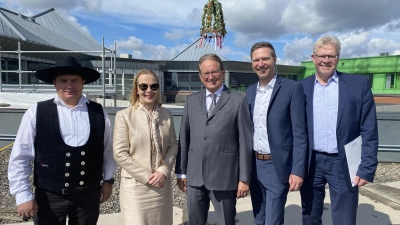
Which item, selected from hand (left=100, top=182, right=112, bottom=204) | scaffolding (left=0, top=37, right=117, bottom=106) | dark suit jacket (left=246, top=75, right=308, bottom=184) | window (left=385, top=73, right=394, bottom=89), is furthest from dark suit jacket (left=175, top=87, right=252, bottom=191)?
window (left=385, top=73, right=394, bottom=89)

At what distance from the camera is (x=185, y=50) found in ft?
106

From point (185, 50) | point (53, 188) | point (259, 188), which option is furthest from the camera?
point (185, 50)

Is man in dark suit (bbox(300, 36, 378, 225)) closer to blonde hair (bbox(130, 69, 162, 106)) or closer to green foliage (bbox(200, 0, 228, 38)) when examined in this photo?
blonde hair (bbox(130, 69, 162, 106))

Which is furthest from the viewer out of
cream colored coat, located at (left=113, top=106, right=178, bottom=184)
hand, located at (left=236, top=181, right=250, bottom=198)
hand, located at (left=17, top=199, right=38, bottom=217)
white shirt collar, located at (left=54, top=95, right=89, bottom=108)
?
hand, located at (left=236, top=181, right=250, bottom=198)

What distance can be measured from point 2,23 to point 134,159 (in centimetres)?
1967

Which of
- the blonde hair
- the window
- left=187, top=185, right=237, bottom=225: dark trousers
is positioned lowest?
left=187, top=185, right=237, bottom=225: dark trousers

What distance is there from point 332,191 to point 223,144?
1.12 metres

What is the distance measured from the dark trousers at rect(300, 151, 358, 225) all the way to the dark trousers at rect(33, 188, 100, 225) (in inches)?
75.5

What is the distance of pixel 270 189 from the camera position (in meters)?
2.69

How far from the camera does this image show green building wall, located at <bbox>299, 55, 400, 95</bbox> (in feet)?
98.5

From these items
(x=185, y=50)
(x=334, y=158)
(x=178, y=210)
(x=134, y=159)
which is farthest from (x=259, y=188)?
(x=185, y=50)

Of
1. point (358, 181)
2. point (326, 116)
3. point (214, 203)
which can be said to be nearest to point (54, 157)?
point (214, 203)

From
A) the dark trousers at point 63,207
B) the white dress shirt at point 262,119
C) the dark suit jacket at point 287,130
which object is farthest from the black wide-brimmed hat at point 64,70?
the dark suit jacket at point 287,130

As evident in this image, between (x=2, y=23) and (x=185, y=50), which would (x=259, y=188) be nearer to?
(x=2, y=23)
